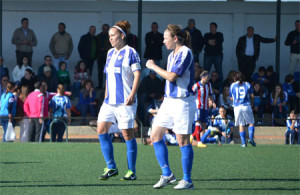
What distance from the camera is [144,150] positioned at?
14.4 meters

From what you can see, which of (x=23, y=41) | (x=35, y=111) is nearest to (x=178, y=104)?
(x=35, y=111)

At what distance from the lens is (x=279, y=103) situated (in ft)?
64.6

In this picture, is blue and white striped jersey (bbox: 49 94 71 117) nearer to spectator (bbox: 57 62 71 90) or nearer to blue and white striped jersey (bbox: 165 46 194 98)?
spectator (bbox: 57 62 71 90)

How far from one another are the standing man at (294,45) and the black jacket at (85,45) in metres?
5.90

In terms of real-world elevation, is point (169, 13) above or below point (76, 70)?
above

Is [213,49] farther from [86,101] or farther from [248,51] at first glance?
[86,101]

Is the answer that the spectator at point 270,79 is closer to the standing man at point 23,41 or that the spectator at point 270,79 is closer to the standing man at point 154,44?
the standing man at point 154,44

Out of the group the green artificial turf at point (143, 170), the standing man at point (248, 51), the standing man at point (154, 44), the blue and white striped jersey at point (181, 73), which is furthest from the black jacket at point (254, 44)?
the blue and white striped jersey at point (181, 73)

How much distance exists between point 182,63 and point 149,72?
11979 millimetres

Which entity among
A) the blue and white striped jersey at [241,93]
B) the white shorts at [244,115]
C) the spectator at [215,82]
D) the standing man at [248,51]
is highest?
the standing man at [248,51]

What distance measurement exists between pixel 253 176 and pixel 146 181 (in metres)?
1.57

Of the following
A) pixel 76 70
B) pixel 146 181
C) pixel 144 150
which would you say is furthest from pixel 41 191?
pixel 76 70

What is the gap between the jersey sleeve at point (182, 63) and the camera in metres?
7.99

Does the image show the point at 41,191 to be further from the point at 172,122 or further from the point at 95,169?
the point at 95,169
